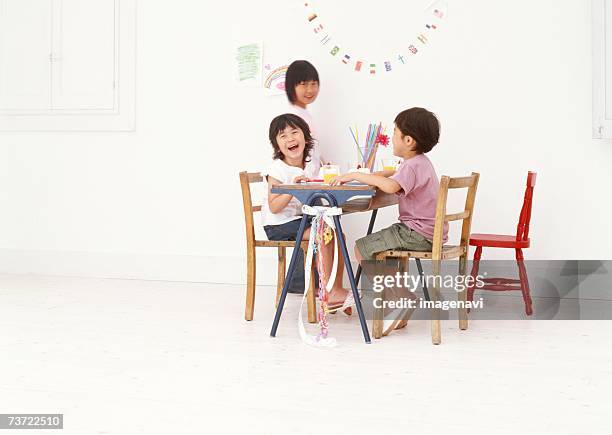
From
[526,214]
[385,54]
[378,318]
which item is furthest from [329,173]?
[385,54]

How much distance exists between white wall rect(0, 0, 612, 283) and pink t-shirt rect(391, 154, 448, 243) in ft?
3.42

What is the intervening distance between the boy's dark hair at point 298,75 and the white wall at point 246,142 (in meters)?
0.17

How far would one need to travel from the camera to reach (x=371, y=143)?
4402 millimetres

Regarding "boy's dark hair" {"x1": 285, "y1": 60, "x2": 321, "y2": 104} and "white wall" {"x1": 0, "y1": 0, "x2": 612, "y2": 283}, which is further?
"boy's dark hair" {"x1": 285, "y1": 60, "x2": 321, "y2": 104}

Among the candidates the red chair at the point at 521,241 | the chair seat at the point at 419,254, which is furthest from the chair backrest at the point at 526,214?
the chair seat at the point at 419,254

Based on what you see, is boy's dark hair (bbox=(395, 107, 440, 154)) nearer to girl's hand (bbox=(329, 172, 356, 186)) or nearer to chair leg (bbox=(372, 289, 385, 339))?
girl's hand (bbox=(329, 172, 356, 186))

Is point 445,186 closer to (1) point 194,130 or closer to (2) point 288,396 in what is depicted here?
(2) point 288,396

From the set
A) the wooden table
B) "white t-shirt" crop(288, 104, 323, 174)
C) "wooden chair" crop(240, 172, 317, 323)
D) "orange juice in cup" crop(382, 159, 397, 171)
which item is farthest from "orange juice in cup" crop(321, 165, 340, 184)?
"white t-shirt" crop(288, 104, 323, 174)

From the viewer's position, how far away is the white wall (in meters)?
4.24

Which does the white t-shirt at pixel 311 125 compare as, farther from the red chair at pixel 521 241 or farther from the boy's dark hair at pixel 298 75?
the red chair at pixel 521 241

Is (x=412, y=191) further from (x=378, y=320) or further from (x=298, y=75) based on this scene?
(x=298, y=75)

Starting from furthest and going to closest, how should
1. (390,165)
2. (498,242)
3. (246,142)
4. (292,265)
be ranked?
(246,142) → (390,165) → (498,242) → (292,265)

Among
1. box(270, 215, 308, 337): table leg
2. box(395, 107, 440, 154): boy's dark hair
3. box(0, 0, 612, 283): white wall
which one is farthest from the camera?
box(0, 0, 612, 283): white wall

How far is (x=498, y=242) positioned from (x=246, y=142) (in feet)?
5.25
